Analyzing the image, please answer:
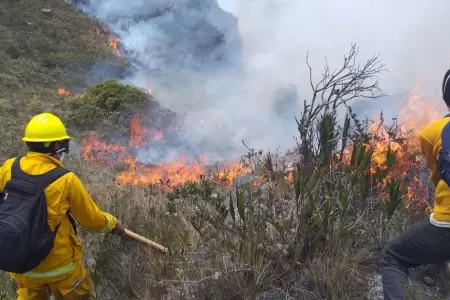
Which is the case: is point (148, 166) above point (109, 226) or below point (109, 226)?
above

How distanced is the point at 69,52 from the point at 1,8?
13.5 feet

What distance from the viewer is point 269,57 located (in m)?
15.4

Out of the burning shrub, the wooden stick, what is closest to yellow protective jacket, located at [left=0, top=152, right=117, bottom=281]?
the wooden stick

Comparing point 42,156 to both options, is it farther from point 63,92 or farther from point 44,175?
point 63,92

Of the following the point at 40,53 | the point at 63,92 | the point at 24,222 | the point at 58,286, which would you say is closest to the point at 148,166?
the point at 63,92

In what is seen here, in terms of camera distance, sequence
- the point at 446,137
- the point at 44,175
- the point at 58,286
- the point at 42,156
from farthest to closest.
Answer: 1. the point at 58,286
2. the point at 42,156
3. the point at 44,175
4. the point at 446,137

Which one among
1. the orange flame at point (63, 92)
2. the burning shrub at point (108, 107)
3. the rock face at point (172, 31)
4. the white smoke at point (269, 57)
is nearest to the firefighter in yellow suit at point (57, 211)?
the white smoke at point (269, 57)

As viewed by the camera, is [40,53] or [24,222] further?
[40,53]

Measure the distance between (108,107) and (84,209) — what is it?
47.3ft

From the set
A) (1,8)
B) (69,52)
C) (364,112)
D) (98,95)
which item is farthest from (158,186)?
(1,8)

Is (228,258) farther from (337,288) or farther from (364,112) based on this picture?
(364,112)

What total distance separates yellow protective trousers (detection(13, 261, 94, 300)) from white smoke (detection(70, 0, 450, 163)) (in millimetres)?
7065

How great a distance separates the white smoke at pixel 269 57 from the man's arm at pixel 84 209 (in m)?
6.94

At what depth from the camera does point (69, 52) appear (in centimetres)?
2212
